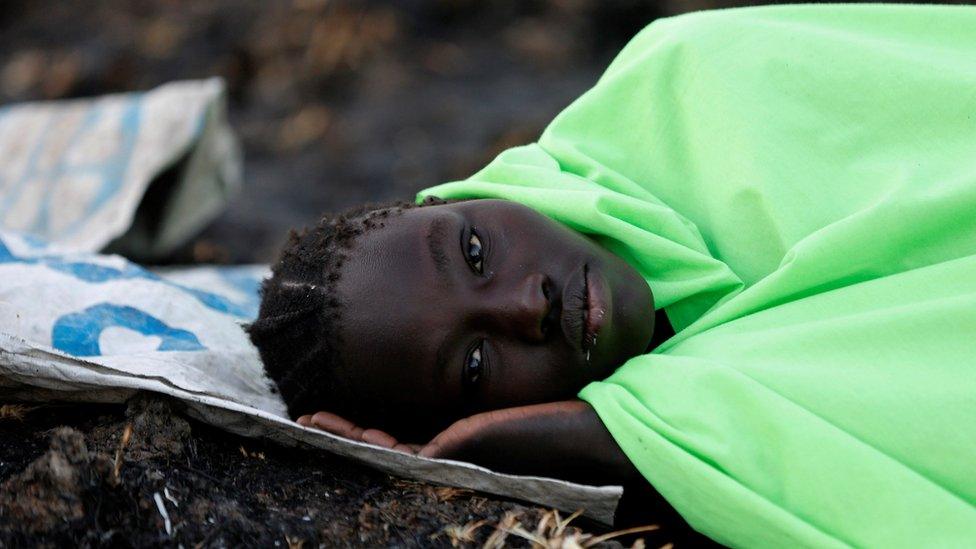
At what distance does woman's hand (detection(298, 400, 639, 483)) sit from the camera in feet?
5.52

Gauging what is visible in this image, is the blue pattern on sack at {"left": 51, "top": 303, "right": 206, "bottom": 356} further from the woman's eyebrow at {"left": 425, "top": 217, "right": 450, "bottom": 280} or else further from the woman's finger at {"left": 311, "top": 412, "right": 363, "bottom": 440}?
the woman's eyebrow at {"left": 425, "top": 217, "right": 450, "bottom": 280}

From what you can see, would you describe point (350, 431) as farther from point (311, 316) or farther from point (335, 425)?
point (311, 316)

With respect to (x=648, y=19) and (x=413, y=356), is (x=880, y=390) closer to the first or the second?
(x=413, y=356)

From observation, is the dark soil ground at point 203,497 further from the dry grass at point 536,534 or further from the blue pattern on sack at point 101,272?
the blue pattern on sack at point 101,272

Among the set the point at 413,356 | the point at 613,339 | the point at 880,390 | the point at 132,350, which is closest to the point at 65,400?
the point at 132,350

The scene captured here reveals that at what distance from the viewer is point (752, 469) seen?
5.15ft

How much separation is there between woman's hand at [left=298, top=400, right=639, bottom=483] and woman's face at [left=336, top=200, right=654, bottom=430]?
0.07 meters

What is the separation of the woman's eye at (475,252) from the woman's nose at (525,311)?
3.3 inches

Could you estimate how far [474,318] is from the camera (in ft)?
5.74

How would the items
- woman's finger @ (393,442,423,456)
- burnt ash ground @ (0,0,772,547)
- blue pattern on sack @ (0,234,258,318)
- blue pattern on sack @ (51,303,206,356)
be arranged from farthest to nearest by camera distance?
burnt ash ground @ (0,0,772,547) → blue pattern on sack @ (0,234,258,318) → blue pattern on sack @ (51,303,206,356) → woman's finger @ (393,442,423,456)

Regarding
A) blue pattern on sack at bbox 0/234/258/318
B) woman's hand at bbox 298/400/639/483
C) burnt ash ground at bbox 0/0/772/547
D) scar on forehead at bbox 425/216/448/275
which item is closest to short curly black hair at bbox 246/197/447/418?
scar on forehead at bbox 425/216/448/275

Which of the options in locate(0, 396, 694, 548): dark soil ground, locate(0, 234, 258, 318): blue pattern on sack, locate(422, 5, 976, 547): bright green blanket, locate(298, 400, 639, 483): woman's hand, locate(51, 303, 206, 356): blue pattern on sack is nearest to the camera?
locate(0, 396, 694, 548): dark soil ground

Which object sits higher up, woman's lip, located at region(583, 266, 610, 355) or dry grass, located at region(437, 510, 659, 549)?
woman's lip, located at region(583, 266, 610, 355)

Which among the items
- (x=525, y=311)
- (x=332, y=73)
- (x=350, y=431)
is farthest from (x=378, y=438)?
(x=332, y=73)
